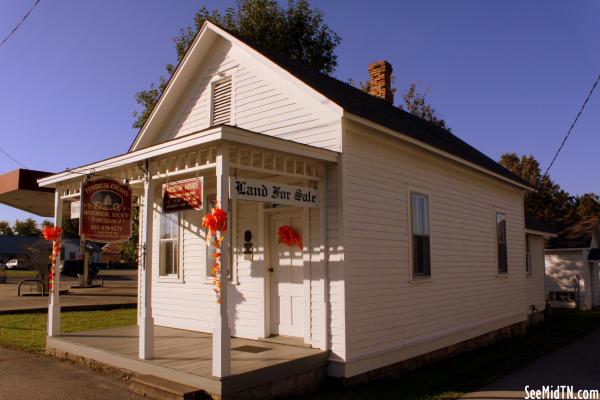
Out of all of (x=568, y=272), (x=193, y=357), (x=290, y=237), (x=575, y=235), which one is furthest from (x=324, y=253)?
(x=575, y=235)

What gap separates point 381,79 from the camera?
15.6 meters

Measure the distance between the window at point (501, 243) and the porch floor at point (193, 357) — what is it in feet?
26.0

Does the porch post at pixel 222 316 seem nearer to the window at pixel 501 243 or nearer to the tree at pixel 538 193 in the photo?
the window at pixel 501 243

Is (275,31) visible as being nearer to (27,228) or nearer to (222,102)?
(222,102)

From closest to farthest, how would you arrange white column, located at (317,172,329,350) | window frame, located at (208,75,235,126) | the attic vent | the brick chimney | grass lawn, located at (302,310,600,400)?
grass lawn, located at (302,310,600,400), white column, located at (317,172,329,350), window frame, located at (208,75,235,126), the attic vent, the brick chimney

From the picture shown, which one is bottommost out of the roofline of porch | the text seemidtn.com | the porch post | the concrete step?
the text seemidtn.com

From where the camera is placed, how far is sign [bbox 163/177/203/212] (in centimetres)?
747

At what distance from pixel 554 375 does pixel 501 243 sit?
5346 millimetres


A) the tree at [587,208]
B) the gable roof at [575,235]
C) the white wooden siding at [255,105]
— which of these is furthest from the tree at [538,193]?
the white wooden siding at [255,105]

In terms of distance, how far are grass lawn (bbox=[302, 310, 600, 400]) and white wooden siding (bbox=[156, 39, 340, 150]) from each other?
378 cm

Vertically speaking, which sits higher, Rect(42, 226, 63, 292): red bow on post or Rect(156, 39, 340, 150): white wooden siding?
Rect(156, 39, 340, 150): white wooden siding

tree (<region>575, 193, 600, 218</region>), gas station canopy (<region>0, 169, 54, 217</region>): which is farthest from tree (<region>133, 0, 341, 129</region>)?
tree (<region>575, 193, 600, 218</region>)

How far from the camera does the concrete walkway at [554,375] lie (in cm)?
802

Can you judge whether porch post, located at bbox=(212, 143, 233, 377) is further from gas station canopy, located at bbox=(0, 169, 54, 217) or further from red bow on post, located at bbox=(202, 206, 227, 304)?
gas station canopy, located at bbox=(0, 169, 54, 217)
